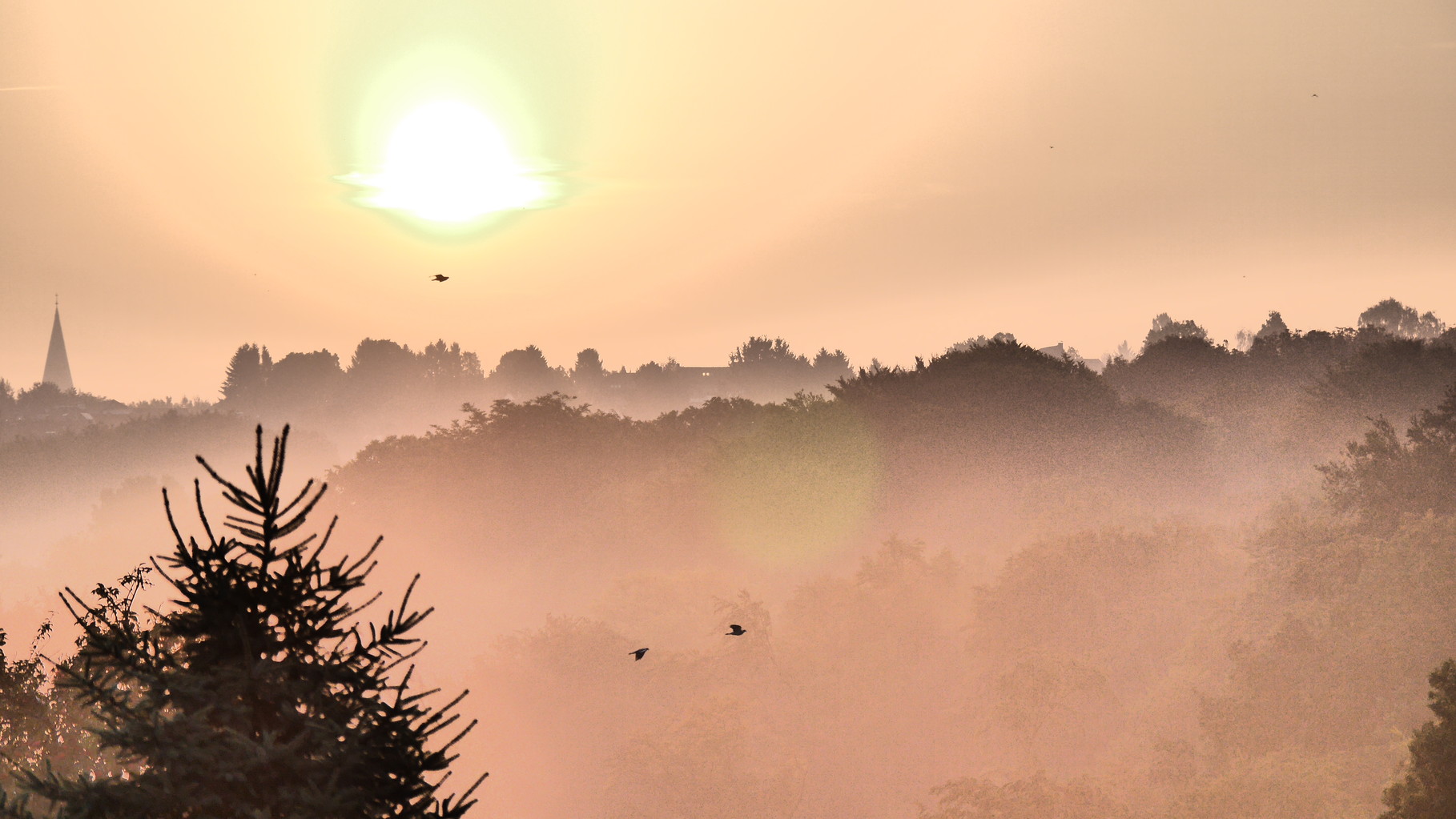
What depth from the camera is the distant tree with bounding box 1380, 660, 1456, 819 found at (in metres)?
22.0

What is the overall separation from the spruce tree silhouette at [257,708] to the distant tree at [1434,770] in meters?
22.7

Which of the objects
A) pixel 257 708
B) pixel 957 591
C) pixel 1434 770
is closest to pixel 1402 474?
pixel 957 591

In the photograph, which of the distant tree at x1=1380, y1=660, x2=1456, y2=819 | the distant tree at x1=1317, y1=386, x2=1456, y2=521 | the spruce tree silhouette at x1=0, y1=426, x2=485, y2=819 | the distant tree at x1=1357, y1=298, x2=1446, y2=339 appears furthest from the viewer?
the distant tree at x1=1357, y1=298, x2=1446, y2=339

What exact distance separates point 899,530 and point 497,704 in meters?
28.7

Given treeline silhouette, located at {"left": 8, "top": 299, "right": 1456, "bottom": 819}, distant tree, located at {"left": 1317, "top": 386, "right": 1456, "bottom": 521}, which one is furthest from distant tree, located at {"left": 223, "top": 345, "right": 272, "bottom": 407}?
distant tree, located at {"left": 1317, "top": 386, "right": 1456, "bottom": 521}

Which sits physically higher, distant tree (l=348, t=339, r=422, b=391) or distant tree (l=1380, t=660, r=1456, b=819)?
distant tree (l=348, t=339, r=422, b=391)

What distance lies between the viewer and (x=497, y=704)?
45.0 metres

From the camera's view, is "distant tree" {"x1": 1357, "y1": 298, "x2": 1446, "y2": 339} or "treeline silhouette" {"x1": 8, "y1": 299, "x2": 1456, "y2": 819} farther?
"distant tree" {"x1": 1357, "y1": 298, "x2": 1446, "y2": 339}

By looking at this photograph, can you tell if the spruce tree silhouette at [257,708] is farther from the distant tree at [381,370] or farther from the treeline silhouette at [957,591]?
the distant tree at [381,370]

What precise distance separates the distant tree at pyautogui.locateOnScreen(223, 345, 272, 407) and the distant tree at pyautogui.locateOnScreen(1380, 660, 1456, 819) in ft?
666

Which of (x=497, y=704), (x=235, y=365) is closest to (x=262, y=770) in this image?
(x=497, y=704)

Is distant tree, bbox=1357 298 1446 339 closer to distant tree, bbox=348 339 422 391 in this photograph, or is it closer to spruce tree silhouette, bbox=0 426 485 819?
distant tree, bbox=348 339 422 391

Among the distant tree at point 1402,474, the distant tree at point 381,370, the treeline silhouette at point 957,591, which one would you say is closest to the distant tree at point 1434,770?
the treeline silhouette at point 957,591

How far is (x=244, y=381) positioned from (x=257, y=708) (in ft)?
692
